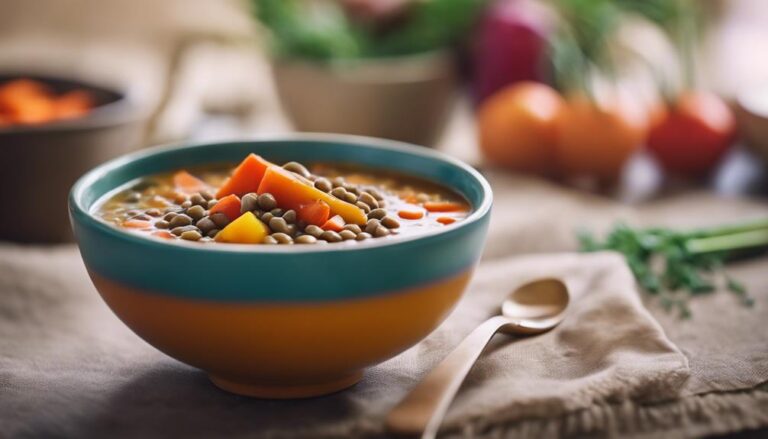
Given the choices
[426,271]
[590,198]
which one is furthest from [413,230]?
[590,198]

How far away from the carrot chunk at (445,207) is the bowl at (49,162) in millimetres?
990

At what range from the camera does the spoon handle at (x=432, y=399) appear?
121 cm

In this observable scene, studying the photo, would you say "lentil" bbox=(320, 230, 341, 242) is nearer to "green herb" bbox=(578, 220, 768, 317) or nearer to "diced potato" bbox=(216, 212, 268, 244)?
"diced potato" bbox=(216, 212, 268, 244)

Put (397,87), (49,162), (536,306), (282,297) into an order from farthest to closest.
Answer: (397,87)
(49,162)
(536,306)
(282,297)

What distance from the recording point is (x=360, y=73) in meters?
2.86

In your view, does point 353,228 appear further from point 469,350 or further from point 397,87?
point 397,87

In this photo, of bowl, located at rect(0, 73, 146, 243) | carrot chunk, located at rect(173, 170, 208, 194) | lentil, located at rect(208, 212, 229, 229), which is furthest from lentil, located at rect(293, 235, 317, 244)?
bowl, located at rect(0, 73, 146, 243)

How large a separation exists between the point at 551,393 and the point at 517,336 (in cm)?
28

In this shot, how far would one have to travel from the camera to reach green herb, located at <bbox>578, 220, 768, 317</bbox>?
1929 millimetres

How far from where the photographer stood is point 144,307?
4.32 feet

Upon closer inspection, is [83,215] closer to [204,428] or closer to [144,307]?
[144,307]

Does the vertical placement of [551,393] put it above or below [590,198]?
above

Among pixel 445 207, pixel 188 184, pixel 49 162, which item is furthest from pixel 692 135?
pixel 49 162

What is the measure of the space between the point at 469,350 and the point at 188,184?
59 centimetres
